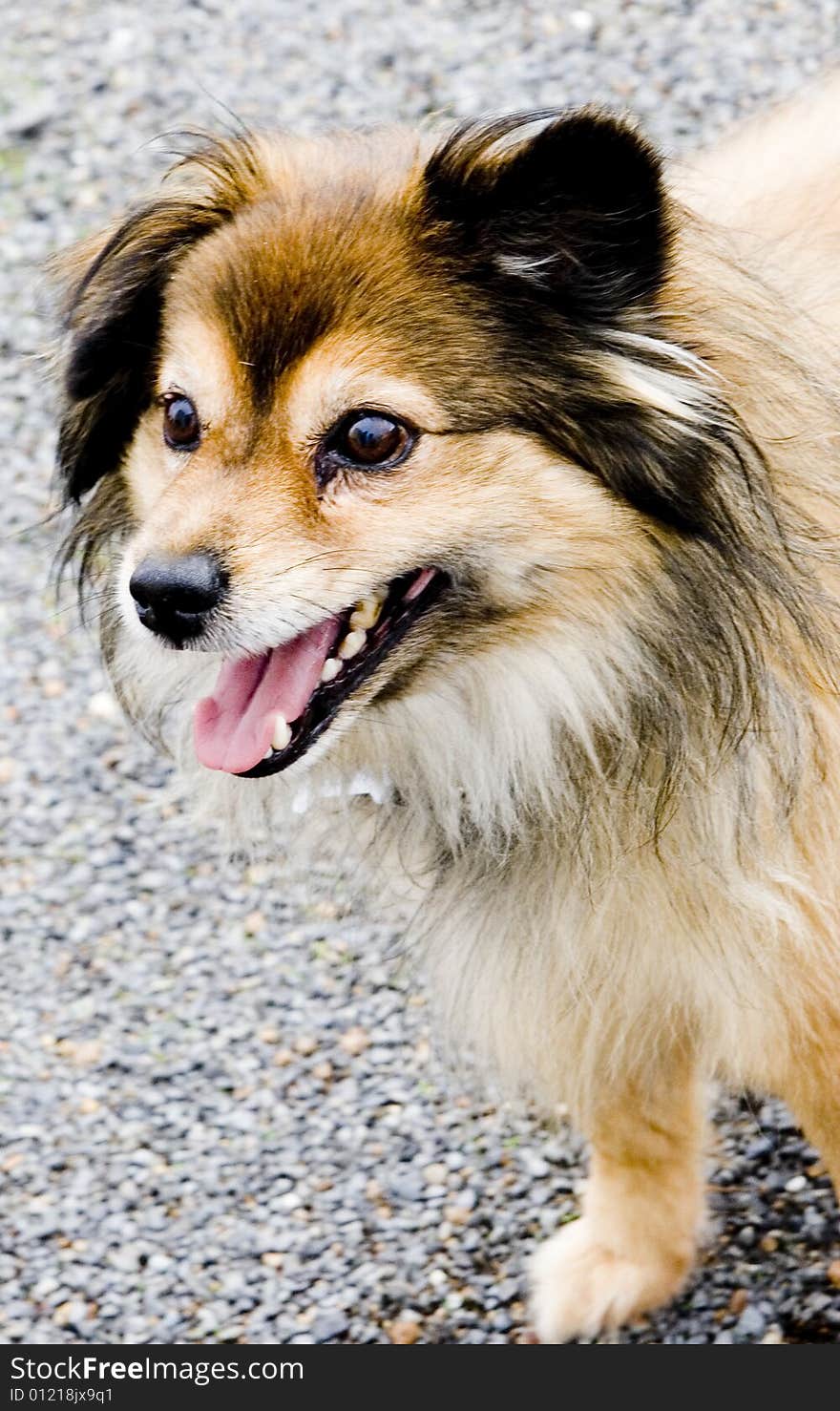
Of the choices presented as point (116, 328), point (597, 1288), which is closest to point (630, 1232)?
point (597, 1288)

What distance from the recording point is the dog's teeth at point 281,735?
7.41ft

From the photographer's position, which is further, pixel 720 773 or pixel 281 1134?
pixel 281 1134

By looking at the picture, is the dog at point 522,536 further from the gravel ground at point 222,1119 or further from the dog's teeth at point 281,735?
the gravel ground at point 222,1119

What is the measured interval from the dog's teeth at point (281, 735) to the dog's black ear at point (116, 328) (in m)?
0.59

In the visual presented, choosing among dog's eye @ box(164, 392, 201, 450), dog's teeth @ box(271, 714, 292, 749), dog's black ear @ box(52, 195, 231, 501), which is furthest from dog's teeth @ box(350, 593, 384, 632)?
dog's black ear @ box(52, 195, 231, 501)

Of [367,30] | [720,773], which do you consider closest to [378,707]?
[720,773]

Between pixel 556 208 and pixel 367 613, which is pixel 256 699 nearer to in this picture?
pixel 367 613

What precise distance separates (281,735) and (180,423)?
48cm

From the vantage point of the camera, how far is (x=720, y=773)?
2303 mm

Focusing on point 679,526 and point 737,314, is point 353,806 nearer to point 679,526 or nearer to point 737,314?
point 679,526

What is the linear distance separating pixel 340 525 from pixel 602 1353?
1.52 metres

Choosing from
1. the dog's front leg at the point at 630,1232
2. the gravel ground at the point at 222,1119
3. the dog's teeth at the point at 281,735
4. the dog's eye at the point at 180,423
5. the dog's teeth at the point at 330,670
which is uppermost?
the dog's eye at the point at 180,423

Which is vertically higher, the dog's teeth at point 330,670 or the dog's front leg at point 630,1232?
the dog's teeth at point 330,670

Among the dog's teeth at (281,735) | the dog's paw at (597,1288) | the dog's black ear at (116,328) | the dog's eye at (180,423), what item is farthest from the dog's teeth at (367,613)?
the dog's paw at (597,1288)
